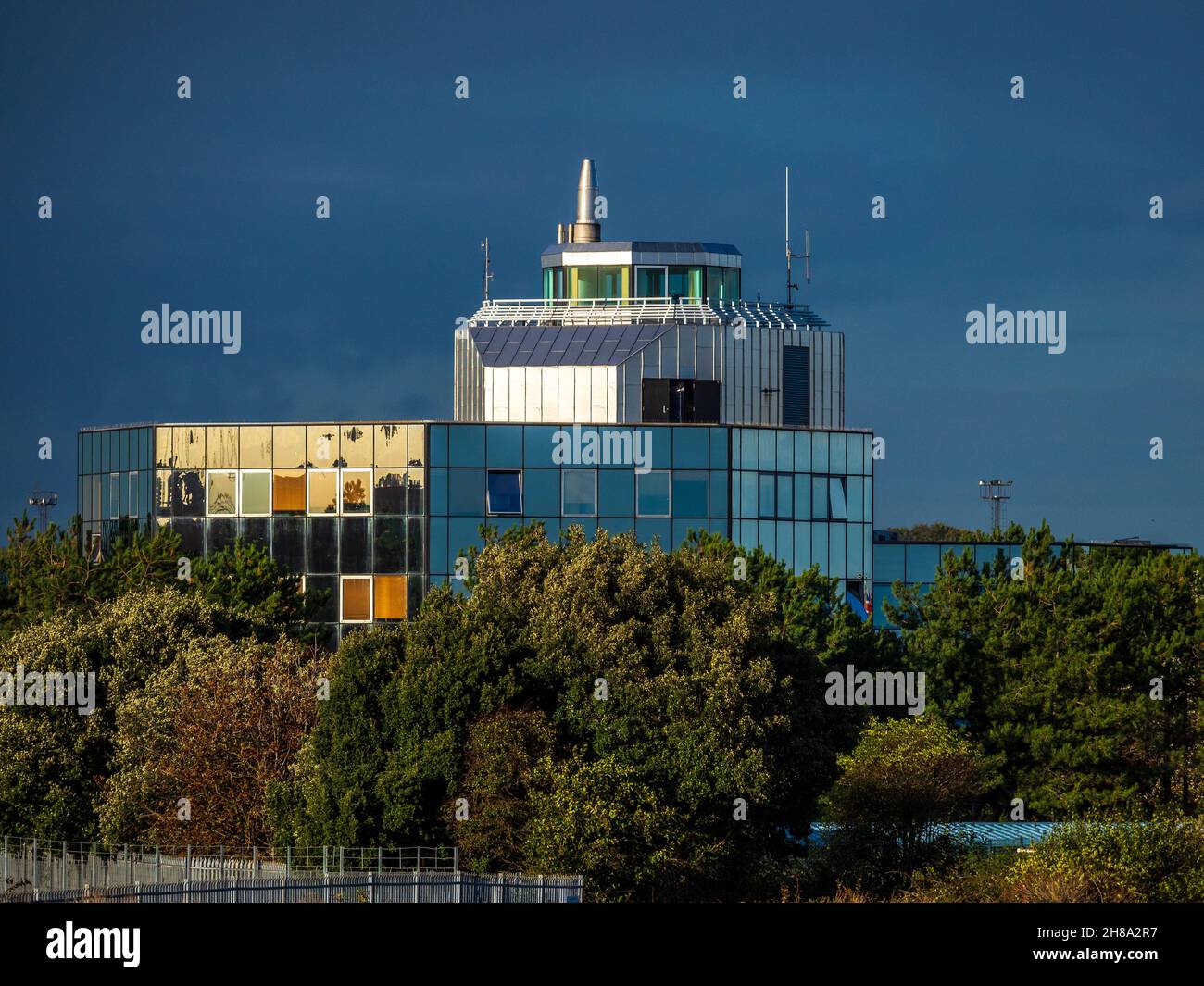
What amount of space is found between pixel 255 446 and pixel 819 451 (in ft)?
99.7

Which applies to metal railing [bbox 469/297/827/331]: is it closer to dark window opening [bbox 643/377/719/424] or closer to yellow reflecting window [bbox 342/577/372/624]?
dark window opening [bbox 643/377/719/424]

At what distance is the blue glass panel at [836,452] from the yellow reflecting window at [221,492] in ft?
105

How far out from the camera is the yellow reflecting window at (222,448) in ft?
360

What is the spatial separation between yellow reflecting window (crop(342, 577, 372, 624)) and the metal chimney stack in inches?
1324

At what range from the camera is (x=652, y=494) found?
108 metres

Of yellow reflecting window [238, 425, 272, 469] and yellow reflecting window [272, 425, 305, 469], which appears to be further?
yellow reflecting window [238, 425, 272, 469]

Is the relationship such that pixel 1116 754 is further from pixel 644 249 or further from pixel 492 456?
pixel 644 249

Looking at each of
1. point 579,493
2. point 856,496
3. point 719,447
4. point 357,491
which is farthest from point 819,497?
point 357,491

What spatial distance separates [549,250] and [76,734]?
6773cm

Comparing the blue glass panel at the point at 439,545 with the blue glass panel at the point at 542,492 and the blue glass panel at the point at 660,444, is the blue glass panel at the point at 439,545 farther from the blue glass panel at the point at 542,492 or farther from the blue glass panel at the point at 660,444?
the blue glass panel at the point at 660,444

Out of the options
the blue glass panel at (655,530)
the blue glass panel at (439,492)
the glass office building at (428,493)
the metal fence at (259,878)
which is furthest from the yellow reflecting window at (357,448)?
the metal fence at (259,878)

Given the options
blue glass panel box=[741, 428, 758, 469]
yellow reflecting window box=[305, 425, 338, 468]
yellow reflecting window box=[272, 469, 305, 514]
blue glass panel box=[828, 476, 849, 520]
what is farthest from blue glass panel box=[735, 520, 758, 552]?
yellow reflecting window box=[272, 469, 305, 514]

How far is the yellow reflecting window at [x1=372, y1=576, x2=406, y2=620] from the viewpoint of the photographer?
107 m

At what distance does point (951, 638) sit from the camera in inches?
3625
